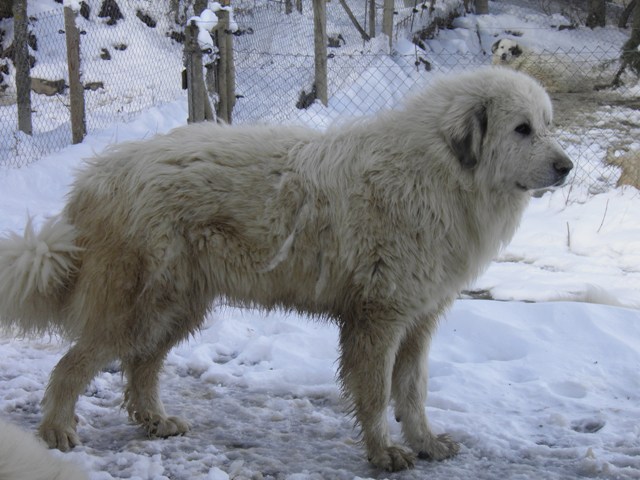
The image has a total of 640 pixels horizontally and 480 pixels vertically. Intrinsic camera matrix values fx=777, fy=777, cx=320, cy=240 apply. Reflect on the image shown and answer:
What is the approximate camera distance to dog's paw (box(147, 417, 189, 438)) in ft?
12.9

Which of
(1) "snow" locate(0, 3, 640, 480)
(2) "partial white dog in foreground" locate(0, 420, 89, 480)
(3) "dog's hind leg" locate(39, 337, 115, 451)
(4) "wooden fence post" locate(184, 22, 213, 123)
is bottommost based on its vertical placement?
(1) "snow" locate(0, 3, 640, 480)

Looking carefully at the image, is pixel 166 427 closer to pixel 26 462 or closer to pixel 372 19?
pixel 26 462

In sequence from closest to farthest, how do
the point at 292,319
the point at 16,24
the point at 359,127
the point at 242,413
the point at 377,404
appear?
the point at 377,404
the point at 359,127
the point at 242,413
the point at 292,319
the point at 16,24

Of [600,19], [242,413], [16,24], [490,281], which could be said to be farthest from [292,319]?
[600,19]

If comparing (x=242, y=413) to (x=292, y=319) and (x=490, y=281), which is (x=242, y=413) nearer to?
(x=292, y=319)

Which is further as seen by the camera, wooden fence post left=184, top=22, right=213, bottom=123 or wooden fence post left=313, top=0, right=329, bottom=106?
wooden fence post left=313, top=0, right=329, bottom=106

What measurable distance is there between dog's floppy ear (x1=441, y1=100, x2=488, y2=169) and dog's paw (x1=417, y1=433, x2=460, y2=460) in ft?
4.34

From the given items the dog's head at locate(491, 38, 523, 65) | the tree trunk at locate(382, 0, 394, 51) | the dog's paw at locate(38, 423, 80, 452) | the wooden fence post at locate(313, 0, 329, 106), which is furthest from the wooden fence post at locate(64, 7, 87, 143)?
the dog's head at locate(491, 38, 523, 65)

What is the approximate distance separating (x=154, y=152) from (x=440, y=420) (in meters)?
2.02

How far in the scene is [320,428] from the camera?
405 cm

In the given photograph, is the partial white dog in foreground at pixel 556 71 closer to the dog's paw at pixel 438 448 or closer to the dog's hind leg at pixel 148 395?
the dog's paw at pixel 438 448

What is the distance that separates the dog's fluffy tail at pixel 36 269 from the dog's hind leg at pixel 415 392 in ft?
5.47

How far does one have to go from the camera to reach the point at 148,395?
13.3 feet

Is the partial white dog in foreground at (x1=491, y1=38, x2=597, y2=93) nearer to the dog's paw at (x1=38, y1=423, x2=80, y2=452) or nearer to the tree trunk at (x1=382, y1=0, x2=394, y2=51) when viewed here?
the tree trunk at (x1=382, y1=0, x2=394, y2=51)
